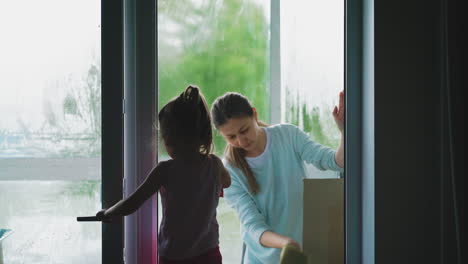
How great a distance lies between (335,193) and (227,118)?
1.34 ft

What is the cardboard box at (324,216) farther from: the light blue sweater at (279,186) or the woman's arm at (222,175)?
the woman's arm at (222,175)

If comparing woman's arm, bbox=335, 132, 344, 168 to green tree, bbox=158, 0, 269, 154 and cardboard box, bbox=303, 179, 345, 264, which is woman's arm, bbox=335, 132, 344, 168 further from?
green tree, bbox=158, 0, 269, 154

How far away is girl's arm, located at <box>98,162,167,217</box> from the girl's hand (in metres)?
0.56

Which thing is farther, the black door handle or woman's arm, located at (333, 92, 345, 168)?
woman's arm, located at (333, 92, 345, 168)

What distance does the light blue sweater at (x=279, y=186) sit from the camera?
51.1 inches

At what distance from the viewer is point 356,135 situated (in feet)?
4.14

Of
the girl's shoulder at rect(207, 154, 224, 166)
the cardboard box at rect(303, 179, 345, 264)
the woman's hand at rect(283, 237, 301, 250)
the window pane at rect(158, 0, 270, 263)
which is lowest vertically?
the woman's hand at rect(283, 237, 301, 250)

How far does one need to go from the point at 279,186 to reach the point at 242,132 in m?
0.21

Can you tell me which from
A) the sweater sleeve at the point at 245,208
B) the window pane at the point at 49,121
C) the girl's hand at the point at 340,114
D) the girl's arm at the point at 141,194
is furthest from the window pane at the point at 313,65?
the window pane at the point at 49,121

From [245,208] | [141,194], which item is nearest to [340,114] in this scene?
[245,208]

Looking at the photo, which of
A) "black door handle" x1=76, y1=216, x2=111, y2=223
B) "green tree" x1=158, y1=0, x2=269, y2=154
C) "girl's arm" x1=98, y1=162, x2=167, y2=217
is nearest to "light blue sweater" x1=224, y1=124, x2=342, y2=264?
"green tree" x1=158, y1=0, x2=269, y2=154

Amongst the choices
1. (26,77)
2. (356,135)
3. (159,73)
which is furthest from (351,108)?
(26,77)

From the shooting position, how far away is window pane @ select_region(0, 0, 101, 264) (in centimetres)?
122

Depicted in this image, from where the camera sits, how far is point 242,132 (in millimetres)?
1322
